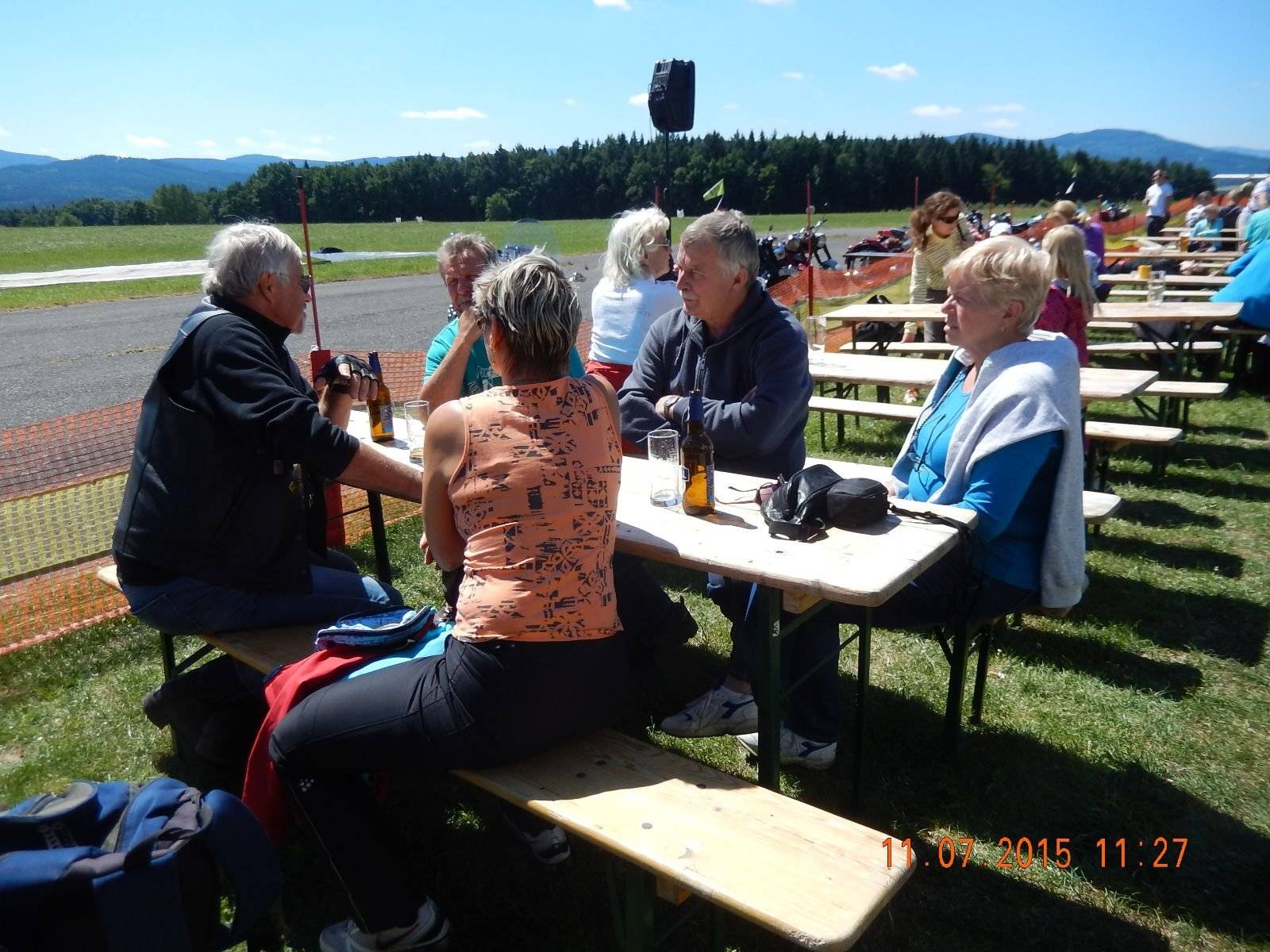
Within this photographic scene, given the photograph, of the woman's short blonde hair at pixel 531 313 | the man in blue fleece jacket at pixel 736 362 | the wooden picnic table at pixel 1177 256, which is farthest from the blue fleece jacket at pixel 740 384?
the wooden picnic table at pixel 1177 256

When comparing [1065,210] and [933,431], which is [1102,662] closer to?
[933,431]

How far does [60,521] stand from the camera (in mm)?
4727

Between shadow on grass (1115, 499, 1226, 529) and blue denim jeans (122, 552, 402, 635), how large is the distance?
13.3ft

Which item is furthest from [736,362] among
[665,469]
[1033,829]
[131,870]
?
[131,870]

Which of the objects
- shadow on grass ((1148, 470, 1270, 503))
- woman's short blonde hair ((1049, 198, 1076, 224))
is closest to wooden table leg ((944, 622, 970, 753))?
shadow on grass ((1148, 470, 1270, 503))

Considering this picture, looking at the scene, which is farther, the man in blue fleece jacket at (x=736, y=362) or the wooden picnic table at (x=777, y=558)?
the man in blue fleece jacket at (x=736, y=362)

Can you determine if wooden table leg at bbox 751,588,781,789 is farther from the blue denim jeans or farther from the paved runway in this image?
the paved runway

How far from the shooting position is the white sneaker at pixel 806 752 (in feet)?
9.15

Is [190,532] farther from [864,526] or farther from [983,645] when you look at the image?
[983,645]

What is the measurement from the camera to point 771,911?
1472 millimetres

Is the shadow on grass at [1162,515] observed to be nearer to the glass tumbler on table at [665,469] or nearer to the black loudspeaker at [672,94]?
the glass tumbler on table at [665,469]

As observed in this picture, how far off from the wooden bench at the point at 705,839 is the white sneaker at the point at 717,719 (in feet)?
2.93

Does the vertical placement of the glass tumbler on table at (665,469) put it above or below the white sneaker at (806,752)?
above

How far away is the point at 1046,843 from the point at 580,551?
1.59 metres
